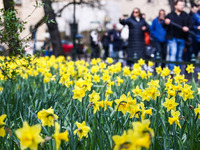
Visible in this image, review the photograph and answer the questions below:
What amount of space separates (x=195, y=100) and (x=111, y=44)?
29.8 feet

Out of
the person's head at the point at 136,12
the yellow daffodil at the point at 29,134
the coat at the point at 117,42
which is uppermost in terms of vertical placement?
the person's head at the point at 136,12

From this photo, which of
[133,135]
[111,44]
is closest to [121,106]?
[133,135]

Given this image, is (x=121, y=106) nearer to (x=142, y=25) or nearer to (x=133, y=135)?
(x=133, y=135)

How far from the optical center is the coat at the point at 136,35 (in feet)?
26.0

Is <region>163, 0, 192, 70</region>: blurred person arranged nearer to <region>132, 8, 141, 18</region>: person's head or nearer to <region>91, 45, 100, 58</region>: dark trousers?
<region>132, 8, 141, 18</region>: person's head

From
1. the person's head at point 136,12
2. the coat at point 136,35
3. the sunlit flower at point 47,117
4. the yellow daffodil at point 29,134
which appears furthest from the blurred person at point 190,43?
the yellow daffodil at point 29,134

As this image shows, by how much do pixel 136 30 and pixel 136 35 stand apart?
0.42 ft

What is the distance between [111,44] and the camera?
1231cm

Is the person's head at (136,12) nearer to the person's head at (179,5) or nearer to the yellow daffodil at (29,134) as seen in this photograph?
the person's head at (179,5)

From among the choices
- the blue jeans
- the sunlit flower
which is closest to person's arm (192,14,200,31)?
the blue jeans

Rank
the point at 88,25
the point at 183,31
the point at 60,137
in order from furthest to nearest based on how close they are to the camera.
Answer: the point at 88,25 < the point at 183,31 < the point at 60,137

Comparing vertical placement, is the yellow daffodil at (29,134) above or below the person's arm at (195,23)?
below

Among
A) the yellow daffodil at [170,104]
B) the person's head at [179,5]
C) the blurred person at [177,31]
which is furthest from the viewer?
the blurred person at [177,31]

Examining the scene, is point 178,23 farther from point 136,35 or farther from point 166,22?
point 136,35
